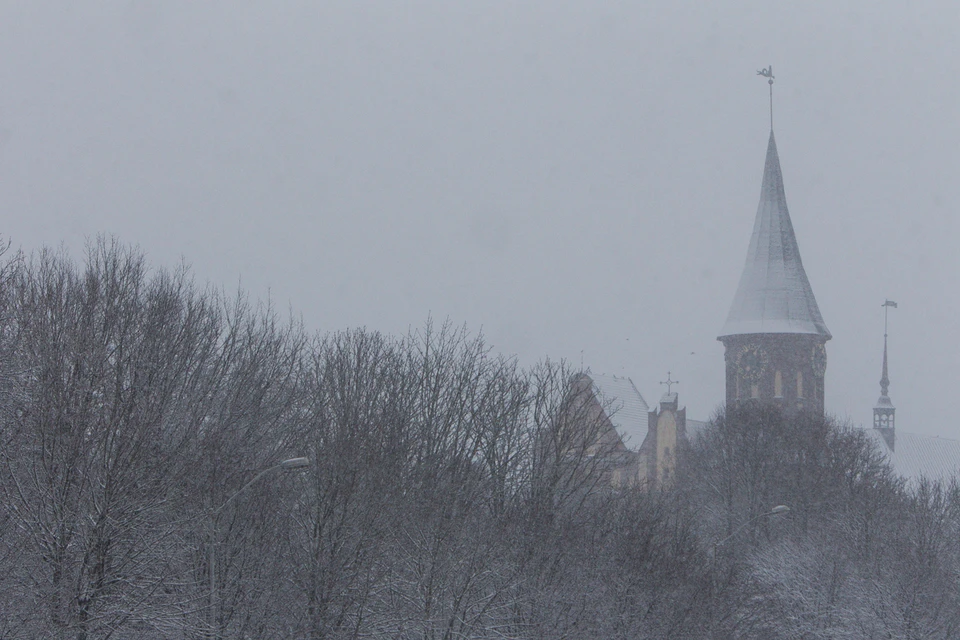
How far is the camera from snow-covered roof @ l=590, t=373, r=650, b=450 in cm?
9581

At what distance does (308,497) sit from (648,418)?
2640 inches

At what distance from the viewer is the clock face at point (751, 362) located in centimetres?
9219

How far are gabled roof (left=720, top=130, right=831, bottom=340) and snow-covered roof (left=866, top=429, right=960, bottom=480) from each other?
43.6 ft

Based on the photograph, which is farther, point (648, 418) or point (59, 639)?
point (648, 418)

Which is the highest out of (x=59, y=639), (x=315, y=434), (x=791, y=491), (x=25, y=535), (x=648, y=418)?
(x=648, y=418)

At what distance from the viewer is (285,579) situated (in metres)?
28.8

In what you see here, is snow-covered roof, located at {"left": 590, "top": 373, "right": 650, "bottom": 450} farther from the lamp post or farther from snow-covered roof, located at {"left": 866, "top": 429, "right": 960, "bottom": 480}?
the lamp post

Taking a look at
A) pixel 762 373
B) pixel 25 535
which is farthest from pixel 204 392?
pixel 762 373

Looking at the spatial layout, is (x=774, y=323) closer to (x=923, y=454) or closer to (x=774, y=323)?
(x=774, y=323)

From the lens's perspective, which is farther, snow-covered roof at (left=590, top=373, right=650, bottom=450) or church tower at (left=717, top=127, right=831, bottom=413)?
snow-covered roof at (left=590, top=373, right=650, bottom=450)

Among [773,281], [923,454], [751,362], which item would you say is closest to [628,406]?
[751,362]

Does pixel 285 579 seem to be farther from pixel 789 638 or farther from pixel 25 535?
pixel 789 638

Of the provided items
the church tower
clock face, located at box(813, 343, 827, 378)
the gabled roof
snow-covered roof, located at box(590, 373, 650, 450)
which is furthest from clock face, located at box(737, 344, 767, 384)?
snow-covered roof, located at box(590, 373, 650, 450)

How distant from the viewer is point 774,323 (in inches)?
3642
